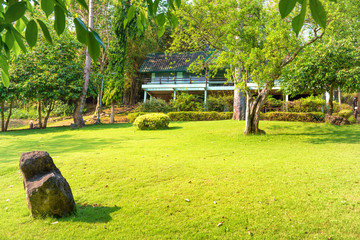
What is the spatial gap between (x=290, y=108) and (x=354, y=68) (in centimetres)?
805

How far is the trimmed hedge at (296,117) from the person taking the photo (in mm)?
14959

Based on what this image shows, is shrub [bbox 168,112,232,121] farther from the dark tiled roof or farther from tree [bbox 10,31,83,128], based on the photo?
the dark tiled roof

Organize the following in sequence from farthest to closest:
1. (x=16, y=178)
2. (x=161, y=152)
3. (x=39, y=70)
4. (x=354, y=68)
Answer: (x=39, y=70) → (x=354, y=68) → (x=161, y=152) → (x=16, y=178)

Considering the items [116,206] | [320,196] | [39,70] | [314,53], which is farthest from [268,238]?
[39,70]

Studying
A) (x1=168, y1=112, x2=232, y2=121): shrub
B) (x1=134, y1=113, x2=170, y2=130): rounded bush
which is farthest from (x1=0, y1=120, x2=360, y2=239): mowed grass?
(x1=168, y1=112, x2=232, y2=121): shrub

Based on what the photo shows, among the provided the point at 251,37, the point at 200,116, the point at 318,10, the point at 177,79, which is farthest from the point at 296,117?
the point at 318,10

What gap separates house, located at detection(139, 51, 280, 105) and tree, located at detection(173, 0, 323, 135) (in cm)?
1285

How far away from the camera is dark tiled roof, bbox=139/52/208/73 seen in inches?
1041

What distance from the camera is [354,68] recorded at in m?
10.6

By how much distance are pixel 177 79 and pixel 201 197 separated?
23.6 m

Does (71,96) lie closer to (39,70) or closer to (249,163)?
(39,70)

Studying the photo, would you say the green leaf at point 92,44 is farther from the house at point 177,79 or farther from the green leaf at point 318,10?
the house at point 177,79

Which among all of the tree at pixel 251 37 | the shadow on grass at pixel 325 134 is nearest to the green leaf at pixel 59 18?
the tree at pixel 251 37

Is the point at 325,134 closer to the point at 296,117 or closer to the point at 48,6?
the point at 296,117
